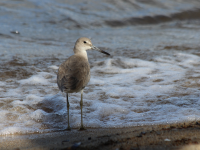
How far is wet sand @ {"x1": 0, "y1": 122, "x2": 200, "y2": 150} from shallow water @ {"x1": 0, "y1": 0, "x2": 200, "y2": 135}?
8.4 inches

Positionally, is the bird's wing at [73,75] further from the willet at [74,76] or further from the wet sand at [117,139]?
the wet sand at [117,139]

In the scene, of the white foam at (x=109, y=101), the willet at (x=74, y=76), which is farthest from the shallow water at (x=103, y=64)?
the willet at (x=74, y=76)

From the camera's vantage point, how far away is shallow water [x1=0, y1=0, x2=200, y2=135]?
3840mm

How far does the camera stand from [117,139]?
2.79 m

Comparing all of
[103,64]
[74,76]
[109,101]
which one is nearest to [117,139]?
[74,76]

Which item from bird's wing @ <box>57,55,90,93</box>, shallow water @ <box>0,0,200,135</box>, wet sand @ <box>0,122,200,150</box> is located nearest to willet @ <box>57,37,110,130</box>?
bird's wing @ <box>57,55,90,93</box>

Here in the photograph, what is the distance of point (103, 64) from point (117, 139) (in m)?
3.83

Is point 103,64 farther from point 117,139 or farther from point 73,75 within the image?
point 117,139

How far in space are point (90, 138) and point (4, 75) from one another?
305 cm

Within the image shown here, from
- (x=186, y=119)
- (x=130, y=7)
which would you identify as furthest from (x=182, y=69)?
(x=130, y=7)

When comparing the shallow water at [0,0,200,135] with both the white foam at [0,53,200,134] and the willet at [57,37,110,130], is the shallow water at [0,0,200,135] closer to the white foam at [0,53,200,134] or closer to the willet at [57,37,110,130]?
the white foam at [0,53,200,134]

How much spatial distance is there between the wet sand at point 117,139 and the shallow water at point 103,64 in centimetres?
21

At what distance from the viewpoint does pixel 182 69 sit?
19.6 ft

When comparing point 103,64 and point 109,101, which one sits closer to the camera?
point 109,101
